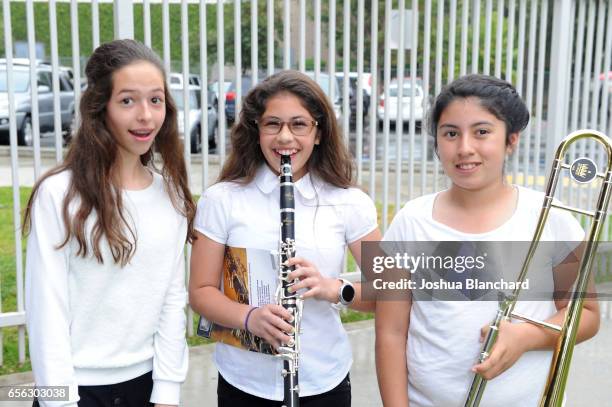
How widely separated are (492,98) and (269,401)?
1081mm

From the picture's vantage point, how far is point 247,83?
14.3 feet

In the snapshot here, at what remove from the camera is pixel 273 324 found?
2.02 m

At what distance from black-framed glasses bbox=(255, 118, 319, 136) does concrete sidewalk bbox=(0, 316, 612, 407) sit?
197 centimetres

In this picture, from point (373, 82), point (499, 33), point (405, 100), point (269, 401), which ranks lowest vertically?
point (269, 401)

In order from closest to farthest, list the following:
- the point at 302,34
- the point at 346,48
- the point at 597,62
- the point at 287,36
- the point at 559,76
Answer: the point at 287,36, the point at 302,34, the point at 346,48, the point at 559,76, the point at 597,62

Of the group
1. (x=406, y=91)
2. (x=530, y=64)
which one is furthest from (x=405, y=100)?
(x=530, y=64)

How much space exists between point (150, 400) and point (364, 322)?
3.00 meters

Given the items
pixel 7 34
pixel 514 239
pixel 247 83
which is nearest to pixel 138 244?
pixel 514 239

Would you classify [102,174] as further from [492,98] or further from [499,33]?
[499,33]

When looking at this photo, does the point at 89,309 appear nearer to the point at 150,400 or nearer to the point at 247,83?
the point at 150,400

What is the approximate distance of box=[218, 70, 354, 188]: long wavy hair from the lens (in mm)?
2242

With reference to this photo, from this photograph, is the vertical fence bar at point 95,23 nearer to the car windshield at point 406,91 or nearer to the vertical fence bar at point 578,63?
the car windshield at point 406,91

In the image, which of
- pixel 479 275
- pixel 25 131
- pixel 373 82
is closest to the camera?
pixel 479 275

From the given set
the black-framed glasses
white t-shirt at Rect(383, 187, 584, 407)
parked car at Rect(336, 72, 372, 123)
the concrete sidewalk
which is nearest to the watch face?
white t-shirt at Rect(383, 187, 584, 407)
